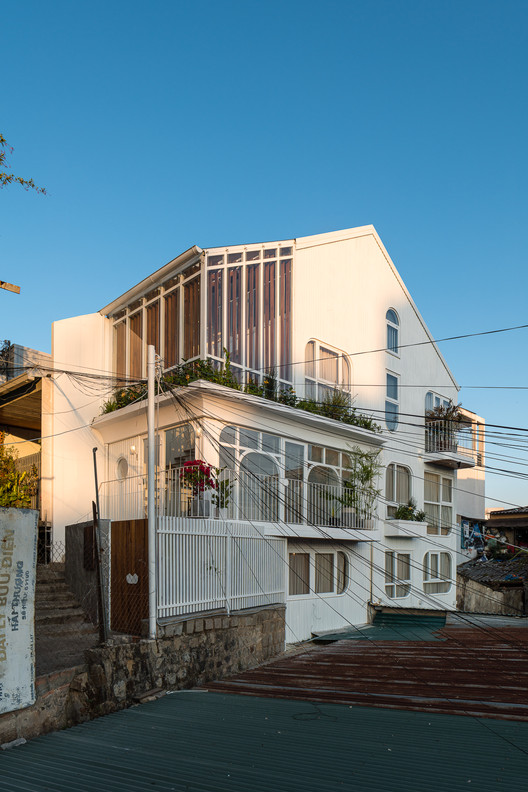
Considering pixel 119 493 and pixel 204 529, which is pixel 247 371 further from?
pixel 204 529

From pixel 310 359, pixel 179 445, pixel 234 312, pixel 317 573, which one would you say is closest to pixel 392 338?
pixel 310 359

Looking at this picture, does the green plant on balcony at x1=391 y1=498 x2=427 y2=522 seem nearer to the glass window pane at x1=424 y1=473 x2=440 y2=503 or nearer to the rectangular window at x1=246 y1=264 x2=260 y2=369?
the glass window pane at x1=424 y1=473 x2=440 y2=503

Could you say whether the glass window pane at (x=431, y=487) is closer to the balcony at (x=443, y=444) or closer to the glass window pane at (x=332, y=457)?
the balcony at (x=443, y=444)

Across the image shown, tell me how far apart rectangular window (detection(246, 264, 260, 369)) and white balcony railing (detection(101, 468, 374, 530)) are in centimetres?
298

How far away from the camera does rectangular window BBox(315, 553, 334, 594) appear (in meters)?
17.2

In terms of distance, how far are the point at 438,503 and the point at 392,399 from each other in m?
4.69

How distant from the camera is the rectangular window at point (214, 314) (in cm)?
1504

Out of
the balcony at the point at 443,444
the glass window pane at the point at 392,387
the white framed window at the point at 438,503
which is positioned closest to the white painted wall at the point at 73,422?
the glass window pane at the point at 392,387

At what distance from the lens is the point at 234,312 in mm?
15664

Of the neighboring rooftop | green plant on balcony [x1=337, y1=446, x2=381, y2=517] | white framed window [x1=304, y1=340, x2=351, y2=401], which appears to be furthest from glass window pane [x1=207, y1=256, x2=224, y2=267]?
the neighboring rooftop

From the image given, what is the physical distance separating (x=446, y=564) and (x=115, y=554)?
54.6ft

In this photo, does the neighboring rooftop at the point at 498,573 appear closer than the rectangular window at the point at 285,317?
No

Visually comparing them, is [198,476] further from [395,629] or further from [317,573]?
[395,629]

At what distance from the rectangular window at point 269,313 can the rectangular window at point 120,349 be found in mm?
3974
